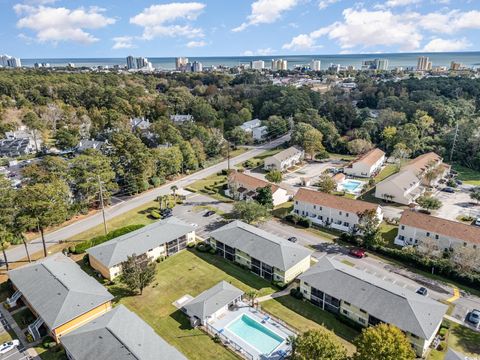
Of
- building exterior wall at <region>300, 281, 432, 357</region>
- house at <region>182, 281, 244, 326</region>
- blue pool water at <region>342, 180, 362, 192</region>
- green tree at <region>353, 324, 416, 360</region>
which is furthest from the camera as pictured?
blue pool water at <region>342, 180, 362, 192</region>

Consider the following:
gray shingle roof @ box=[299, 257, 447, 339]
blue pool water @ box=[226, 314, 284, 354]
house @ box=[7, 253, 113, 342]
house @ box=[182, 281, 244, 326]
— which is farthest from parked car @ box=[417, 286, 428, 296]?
house @ box=[7, 253, 113, 342]

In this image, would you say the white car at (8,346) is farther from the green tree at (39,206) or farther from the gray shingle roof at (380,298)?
the gray shingle roof at (380,298)

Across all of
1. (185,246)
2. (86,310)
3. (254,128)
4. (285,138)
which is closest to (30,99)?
(254,128)

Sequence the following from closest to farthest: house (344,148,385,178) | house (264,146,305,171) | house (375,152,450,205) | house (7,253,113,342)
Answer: house (7,253,113,342)
house (375,152,450,205)
house (344,148,385,178)
house (264,146,305,171)

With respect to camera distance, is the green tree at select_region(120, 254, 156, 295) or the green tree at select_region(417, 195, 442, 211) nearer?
the green tree at select_region(120, 254, 156, 295)

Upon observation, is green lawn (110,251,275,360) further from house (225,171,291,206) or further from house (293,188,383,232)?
house (225,171,291,206)

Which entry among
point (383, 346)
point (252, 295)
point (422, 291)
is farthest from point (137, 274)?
point (422, 291)

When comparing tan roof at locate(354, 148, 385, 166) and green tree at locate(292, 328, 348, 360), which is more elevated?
tan roof at locate(354, 148, 385, 166)
